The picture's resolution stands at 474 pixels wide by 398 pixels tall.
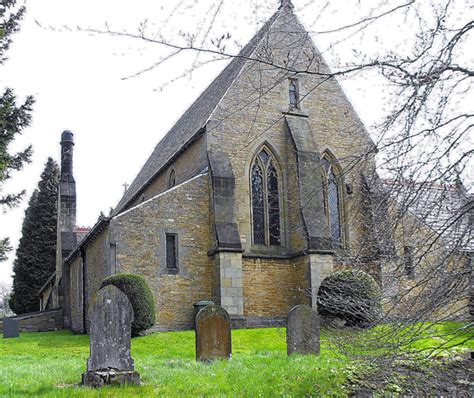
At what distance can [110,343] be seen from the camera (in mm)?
10195

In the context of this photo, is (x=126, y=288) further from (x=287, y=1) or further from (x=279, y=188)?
(x=287, y=1)

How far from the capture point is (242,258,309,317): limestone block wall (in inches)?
836

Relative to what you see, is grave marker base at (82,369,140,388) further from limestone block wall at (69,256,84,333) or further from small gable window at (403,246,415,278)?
limestone block wall at (69,256,84,333)

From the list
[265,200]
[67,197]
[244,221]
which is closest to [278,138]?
[265,200]

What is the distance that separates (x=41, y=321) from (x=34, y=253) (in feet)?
43.8

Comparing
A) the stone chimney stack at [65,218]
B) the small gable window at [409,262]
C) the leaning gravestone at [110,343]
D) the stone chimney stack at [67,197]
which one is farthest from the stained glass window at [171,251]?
the small gable window at [409,262]

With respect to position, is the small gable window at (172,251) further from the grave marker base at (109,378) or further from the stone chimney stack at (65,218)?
the stone chimney stack at (65,218)

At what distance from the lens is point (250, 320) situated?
826 inches

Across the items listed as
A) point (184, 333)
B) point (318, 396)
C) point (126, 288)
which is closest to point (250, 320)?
point (184, 333)

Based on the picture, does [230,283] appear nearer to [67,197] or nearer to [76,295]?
[76,295]

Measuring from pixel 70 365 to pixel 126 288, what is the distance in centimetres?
687

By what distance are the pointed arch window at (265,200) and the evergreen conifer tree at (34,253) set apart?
77.2 ft

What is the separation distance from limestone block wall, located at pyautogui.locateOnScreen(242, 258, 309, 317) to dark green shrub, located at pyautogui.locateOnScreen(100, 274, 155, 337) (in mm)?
3558

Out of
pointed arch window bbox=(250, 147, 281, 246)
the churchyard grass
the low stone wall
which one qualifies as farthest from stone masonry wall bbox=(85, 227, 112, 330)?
the churchyard grass
